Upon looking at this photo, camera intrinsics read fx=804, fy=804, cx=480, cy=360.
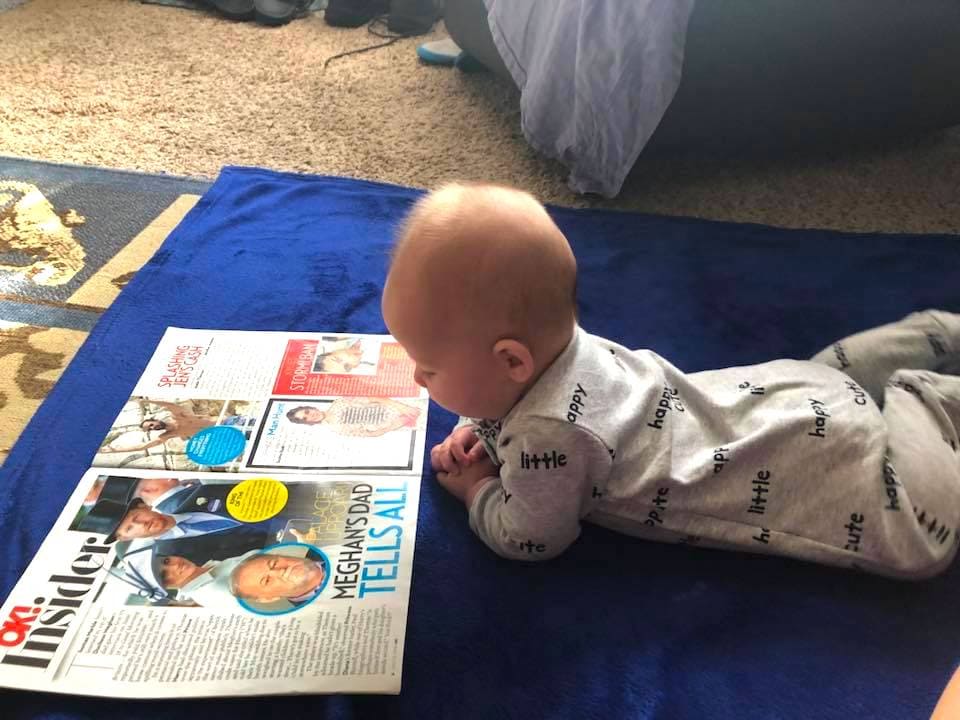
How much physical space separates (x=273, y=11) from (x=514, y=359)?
1.71m

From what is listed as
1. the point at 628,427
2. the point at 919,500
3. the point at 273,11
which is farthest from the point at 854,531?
the point at 273,11

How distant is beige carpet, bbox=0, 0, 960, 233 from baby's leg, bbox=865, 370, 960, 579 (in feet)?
2.21

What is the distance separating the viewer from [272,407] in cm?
95

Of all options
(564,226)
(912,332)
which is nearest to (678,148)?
(564,226)

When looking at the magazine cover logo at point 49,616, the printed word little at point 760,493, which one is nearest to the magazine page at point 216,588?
the magazine cover logo at point 49,616

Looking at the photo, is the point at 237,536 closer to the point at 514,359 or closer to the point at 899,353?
the point at 514,359

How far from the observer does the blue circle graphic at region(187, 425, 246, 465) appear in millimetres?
883

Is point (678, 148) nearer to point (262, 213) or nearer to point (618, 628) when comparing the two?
point (262, 213)

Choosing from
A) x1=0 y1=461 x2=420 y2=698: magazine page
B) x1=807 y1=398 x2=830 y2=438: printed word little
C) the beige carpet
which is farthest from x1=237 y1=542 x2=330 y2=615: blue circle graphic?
the beige carpet

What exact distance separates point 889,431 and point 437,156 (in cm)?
98

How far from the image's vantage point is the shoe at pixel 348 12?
6.73 feet

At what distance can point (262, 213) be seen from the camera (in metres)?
1.30

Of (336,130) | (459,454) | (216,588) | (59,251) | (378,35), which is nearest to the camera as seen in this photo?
(216,588)

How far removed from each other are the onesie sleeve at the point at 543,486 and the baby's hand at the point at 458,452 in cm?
8
